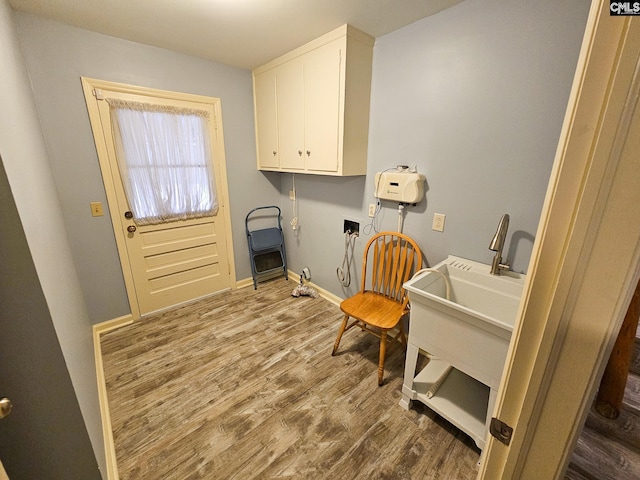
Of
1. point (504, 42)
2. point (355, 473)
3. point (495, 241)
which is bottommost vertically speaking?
point (355, 473)

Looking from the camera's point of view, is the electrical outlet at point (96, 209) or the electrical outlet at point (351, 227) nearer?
the electrical outlet at point (96, 209)

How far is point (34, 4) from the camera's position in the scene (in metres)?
1.62

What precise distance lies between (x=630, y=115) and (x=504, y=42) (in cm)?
149

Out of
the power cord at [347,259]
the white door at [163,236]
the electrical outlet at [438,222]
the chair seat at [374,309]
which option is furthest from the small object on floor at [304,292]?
the electrical outlet at [438,222]

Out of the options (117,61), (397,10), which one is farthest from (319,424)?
(117,61)

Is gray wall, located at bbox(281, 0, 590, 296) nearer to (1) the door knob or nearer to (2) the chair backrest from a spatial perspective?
(2) the chair backrest

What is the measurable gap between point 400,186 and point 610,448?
1834 millimetres

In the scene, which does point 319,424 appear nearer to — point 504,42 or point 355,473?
point 355,473

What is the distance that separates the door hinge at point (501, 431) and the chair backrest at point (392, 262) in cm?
136

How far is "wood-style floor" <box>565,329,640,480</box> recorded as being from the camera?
4.11 ft

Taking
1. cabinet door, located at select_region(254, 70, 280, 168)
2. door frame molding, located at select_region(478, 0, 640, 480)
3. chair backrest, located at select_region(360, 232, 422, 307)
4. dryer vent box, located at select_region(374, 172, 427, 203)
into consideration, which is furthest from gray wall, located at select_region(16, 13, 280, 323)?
door frame molding, located at select_region(478, 0, 640, 480)

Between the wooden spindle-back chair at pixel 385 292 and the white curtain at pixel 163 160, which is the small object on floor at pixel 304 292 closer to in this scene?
the wooden spindle-back chair at pixel 385 292

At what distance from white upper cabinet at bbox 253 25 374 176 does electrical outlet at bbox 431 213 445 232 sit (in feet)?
2.37

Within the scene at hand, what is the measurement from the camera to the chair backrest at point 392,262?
78.3 inches
